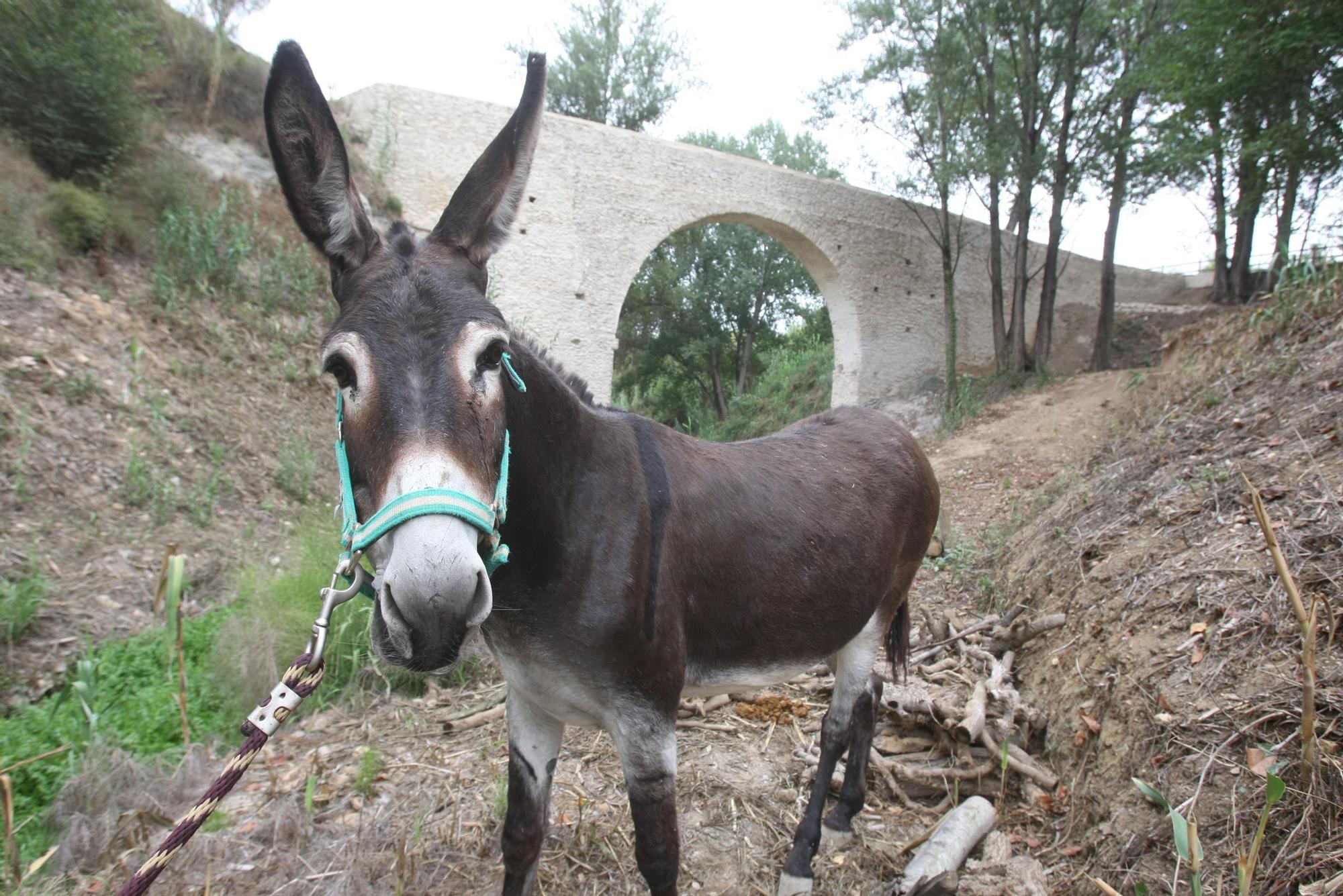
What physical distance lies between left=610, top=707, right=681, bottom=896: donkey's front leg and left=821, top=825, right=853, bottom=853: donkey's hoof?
3.75 ft

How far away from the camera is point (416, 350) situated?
1396 millimetres

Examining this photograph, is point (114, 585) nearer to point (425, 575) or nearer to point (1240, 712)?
point (425, 575)

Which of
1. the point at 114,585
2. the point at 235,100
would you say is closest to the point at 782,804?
the point at 114,585

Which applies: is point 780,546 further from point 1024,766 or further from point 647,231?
point 647,231

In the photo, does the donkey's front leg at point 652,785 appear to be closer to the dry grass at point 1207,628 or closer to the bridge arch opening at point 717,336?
the dry grass at point 1207,628

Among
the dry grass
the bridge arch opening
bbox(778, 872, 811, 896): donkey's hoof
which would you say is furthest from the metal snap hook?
the bridge arch opening

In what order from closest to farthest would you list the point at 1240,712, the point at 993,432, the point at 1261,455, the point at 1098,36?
the point at 1240,712 < the point at 1261,455 < the point at 993,432 < the point at 1098,36

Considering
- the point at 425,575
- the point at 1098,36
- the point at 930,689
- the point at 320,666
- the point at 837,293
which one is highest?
the point at 1098,36

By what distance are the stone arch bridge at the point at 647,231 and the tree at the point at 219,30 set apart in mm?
1650

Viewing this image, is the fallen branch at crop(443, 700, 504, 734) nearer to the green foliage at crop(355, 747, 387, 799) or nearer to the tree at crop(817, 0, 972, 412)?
the green foliage at crop(355, 747, 387, 799)

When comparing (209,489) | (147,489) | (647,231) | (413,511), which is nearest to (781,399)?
(647,231)

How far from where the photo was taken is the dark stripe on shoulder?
1920mm

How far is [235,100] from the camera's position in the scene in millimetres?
10266

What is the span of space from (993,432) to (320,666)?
11.5 metres
